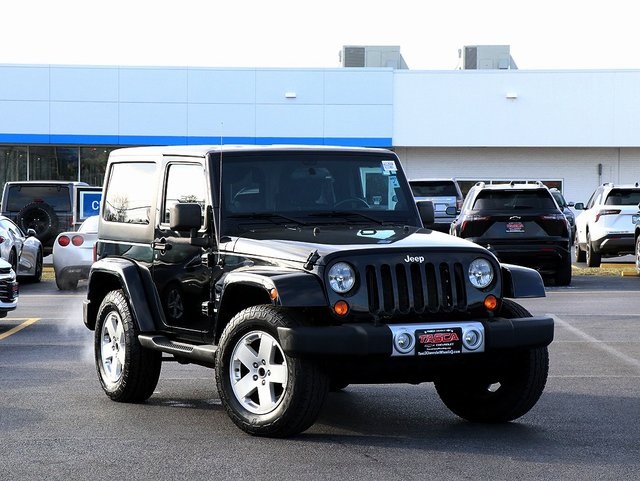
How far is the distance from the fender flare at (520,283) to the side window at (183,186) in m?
2.18

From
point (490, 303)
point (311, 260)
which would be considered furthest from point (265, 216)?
point (490, 303)

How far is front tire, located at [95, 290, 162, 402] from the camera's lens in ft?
32.2

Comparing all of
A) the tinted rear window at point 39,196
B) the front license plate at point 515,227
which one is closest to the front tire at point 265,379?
the front license plate at point 515,227

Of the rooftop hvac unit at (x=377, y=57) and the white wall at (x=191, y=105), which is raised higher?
the rooftop hvac unit at (x=377, y=57)

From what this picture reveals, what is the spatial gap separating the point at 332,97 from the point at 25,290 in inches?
1155

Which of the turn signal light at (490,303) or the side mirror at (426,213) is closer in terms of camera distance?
the turn signal light at (490,303)

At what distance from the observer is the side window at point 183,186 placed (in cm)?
959

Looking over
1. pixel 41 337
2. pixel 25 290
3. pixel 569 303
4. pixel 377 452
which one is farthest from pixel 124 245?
pixel 25 290

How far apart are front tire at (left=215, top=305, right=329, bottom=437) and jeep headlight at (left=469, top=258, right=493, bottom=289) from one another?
45.7 inches

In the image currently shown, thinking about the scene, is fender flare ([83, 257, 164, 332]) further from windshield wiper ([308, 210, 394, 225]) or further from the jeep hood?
windshield wiper ([308, 210, 394, 225])

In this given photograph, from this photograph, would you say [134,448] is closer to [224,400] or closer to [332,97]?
[224,400]

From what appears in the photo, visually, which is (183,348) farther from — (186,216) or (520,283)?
(520,283)

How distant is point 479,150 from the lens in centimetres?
5156

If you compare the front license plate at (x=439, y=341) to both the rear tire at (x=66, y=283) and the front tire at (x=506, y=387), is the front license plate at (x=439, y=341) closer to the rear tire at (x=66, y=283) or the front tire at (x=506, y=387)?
the front tire at (x=506, y=387)
